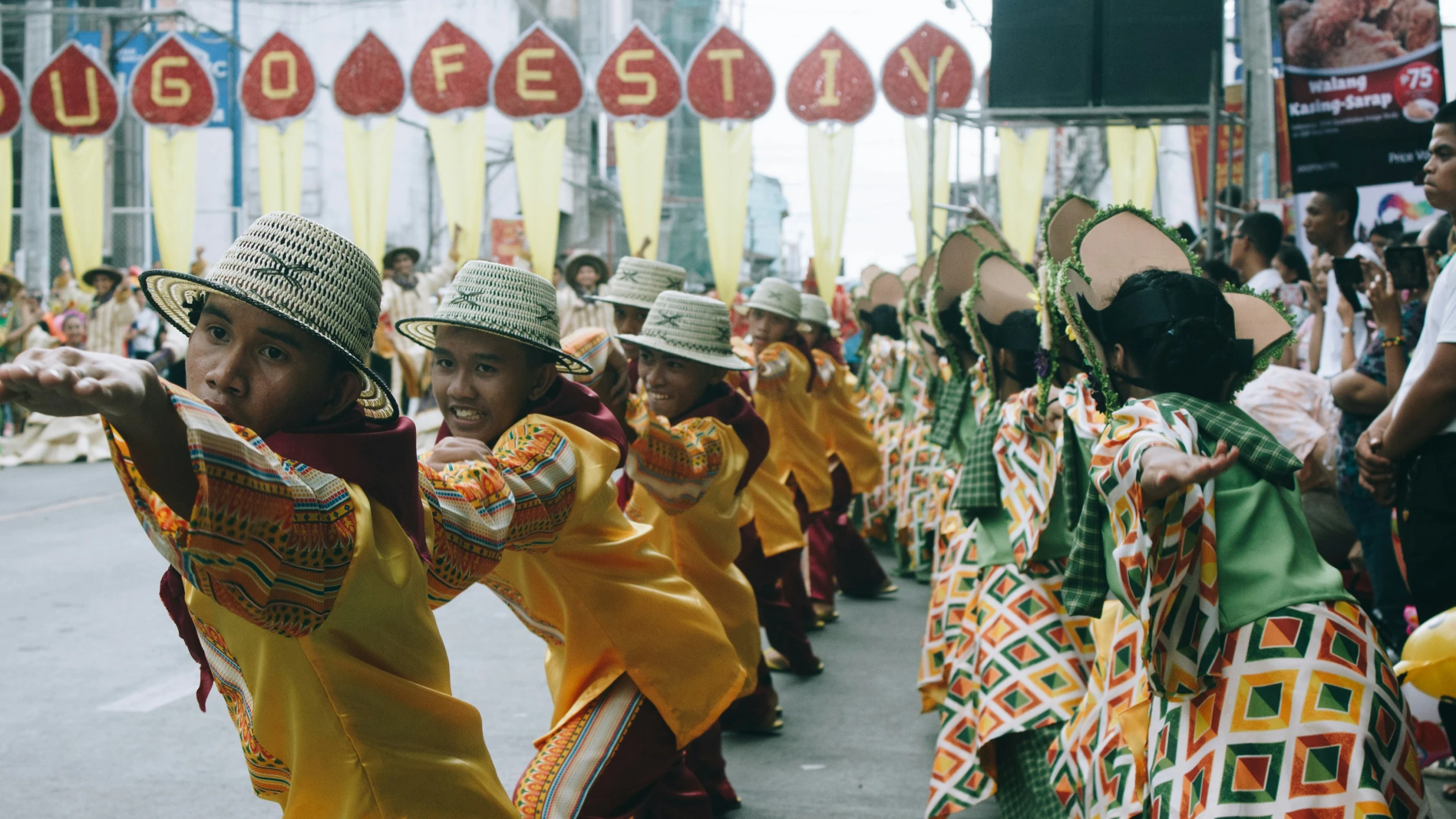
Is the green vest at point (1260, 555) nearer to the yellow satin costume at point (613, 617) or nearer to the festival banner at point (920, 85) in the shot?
the yellow satin costume at point (613, 617)

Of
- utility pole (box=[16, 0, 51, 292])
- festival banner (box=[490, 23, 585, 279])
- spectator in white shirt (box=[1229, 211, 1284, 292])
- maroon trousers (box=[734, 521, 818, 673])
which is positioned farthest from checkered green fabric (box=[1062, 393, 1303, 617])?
utility pole (box=[16, 0, 51, 292])

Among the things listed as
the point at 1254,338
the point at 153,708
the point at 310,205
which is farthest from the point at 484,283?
the point at 310,205

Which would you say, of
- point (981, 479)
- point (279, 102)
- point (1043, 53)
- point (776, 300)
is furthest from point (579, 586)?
point (279, 102)

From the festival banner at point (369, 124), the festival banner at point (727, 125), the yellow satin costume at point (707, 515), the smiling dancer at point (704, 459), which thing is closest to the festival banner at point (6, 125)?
the festival banner at point (369, 124)

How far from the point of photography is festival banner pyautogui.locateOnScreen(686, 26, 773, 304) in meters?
17.1

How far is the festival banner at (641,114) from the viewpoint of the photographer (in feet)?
56.7

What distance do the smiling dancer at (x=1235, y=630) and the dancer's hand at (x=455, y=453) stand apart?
1.20 metres

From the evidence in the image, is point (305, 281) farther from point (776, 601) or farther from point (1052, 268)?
point (776, 601)

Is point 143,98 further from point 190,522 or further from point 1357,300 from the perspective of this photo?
point 190,522

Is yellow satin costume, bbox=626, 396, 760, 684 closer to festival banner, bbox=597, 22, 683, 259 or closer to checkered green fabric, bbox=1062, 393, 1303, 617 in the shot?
checkered green fabric, bbox=1062, 393, 1303, 617

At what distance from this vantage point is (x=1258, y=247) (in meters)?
6.55

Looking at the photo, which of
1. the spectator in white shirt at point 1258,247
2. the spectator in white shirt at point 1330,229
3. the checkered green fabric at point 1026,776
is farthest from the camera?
the spectator in white shirt at point 1258,247

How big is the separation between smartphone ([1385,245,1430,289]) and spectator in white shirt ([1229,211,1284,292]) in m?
1.93

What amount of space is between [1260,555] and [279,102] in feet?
57.9
